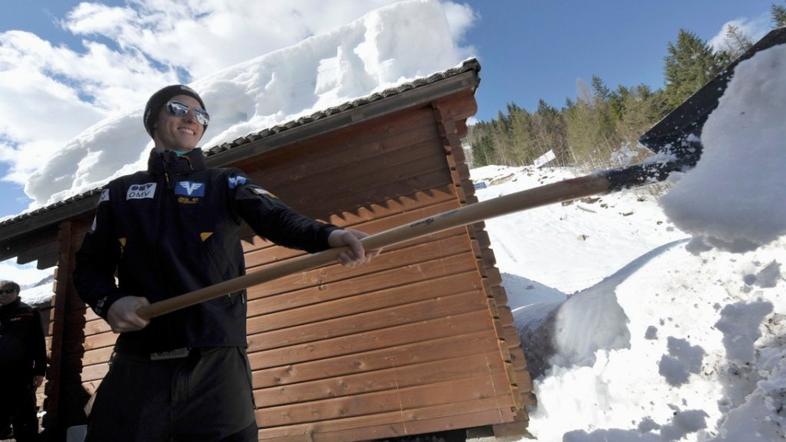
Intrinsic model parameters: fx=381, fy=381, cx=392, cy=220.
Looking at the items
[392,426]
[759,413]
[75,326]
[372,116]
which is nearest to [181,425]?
[759,413]

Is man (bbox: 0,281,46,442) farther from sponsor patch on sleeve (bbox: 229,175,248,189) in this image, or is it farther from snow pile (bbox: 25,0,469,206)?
sponsor patch on sleeve (bbox: 229,175,248,189)

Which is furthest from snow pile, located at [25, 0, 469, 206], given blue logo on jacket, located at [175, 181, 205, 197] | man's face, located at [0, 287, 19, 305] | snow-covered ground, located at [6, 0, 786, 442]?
blue logo on jacket, located at [175, 181, 205, 197]

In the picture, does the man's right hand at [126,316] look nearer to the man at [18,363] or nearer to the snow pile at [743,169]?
the snow pile at [743,169]

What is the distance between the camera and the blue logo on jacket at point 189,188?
1682mm

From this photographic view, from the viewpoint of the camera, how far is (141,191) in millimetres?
1695

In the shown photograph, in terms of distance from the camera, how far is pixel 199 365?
1.44m

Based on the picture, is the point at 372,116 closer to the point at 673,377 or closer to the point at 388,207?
the point at 388,207

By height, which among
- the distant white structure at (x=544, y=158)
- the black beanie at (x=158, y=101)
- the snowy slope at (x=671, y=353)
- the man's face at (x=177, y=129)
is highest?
the distant white structure at (x=544, y=158)

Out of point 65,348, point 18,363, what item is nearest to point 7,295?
point 18,363

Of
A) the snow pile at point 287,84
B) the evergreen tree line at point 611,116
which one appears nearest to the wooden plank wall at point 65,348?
the snow pile at point 287,84

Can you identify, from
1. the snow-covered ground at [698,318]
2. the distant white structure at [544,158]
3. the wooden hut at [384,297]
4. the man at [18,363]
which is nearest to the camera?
the snow-covered ground at [698,318]

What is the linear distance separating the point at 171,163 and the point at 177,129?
24 cm

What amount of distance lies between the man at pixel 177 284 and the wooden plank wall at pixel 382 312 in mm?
2794

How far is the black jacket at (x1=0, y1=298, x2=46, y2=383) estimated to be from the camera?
15.3 ft
